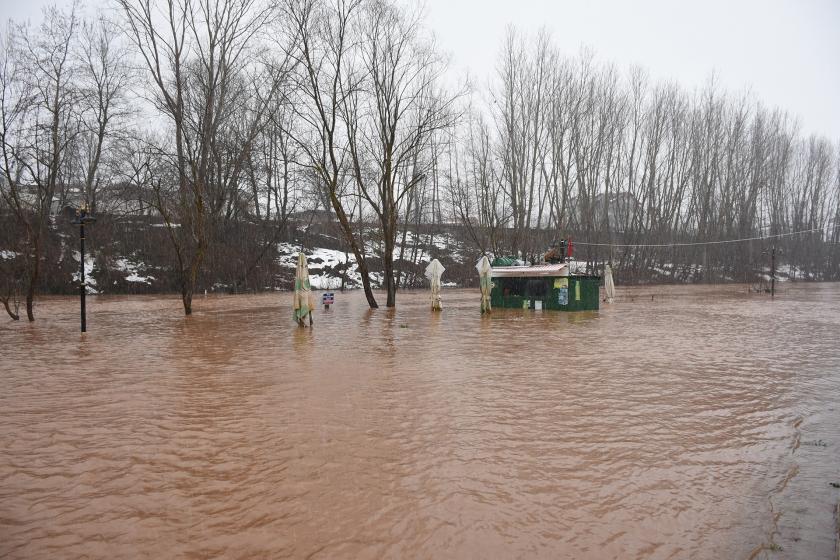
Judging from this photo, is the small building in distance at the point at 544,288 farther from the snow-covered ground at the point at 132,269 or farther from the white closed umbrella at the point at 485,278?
the snow-covered ground at the point at 132,269

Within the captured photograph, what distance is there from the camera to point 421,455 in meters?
4.36

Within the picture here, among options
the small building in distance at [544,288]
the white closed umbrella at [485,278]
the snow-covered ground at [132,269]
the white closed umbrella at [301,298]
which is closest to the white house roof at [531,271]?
the small building in distance at [544,288]

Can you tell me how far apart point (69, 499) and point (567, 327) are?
12784 millimetres

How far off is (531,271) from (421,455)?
17306 millimetres

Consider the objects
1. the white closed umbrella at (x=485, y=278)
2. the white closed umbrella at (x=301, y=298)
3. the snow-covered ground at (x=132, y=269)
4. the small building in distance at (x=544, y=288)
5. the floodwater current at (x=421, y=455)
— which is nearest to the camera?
the floodwater current at (x=421, y=455)

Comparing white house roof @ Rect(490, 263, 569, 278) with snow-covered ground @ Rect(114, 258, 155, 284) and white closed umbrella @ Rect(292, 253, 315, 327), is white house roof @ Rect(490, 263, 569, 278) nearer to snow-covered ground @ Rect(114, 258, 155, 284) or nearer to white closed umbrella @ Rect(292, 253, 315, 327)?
white closed umbrella @ Rect(292, 253, 315, 327)

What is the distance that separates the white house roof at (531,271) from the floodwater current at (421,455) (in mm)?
10712

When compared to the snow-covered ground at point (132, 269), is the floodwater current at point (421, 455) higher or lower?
lower

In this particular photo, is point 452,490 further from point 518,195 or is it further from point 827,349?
point 518,195

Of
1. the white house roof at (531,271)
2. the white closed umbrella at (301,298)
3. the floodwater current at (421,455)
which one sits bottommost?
the floodwater current at (421,455)

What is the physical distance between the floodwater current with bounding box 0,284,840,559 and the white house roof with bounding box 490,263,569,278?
10712mm

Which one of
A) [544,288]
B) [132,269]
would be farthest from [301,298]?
[132,269]

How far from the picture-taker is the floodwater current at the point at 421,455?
3.05 metres

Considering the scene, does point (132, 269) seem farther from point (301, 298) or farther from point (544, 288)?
point (544, 288)
